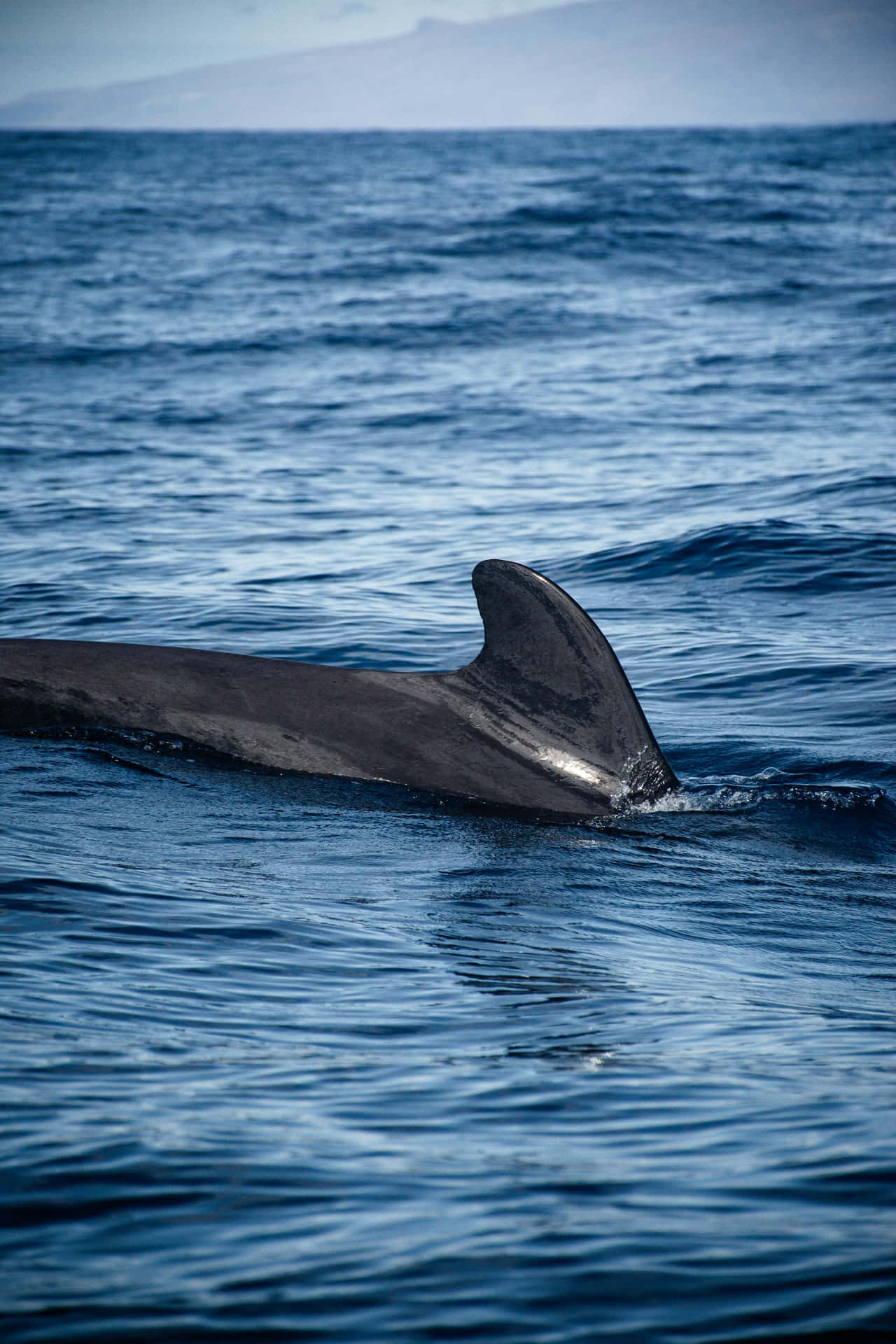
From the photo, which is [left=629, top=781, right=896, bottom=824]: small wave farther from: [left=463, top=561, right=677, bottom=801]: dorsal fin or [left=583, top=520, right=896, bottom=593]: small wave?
[left=583, top=520, right=896, bottom=593]: small wave

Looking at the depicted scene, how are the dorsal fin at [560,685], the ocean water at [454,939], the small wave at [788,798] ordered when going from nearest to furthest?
the ocean water at [454,939], the dorsal fin at [560,685], the small wave at [788,798]

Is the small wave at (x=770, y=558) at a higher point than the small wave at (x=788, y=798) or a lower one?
higher

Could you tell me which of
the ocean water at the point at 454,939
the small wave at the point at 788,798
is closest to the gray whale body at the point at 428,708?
the ocean water at the point at 454,939

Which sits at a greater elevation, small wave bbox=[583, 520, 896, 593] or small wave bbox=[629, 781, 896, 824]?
small wave bbox=[583, 520, 896, 593]

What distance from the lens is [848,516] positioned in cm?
1595

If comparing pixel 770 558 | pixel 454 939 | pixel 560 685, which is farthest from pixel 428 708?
pixel 770 558

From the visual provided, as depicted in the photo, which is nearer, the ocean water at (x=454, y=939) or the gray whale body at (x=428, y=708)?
the ocean water at (x=454, y=939)

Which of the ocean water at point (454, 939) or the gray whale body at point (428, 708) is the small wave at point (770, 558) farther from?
the gray whale body at point (428, 708)

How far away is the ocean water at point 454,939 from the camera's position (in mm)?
3469

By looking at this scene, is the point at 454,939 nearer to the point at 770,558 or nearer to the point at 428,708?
the point at 428,708

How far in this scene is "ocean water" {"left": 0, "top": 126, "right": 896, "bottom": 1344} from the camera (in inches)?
137

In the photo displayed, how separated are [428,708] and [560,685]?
74 centimetres

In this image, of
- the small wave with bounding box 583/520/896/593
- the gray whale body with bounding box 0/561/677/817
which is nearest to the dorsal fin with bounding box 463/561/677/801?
the gray whale body with bounding box 0/561/677/817

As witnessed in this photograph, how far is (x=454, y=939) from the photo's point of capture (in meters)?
5.86
